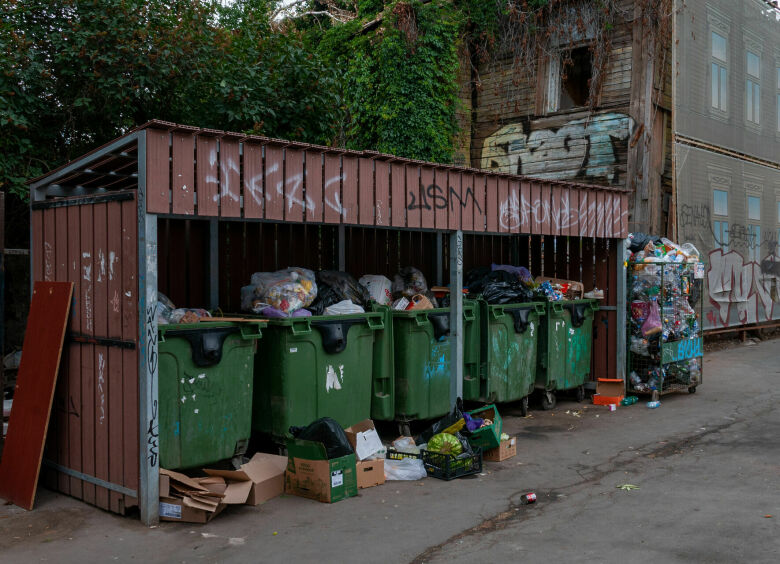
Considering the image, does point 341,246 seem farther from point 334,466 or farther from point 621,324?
point 621,324

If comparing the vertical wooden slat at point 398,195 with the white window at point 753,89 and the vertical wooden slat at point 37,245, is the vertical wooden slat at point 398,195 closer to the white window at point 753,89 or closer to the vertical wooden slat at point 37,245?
the vertical wooden slat at point 37,245

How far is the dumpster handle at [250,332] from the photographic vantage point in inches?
226

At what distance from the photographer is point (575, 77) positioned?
14664 millimetres

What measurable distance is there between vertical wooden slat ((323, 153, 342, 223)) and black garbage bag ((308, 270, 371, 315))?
841 millimetres

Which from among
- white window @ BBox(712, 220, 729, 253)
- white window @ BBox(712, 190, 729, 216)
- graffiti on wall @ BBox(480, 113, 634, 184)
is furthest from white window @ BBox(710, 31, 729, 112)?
graffiti on wall @ BBox(480, 113, 634, 184)

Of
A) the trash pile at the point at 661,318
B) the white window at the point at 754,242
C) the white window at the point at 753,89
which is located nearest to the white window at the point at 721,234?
the white window at the point at 754,242

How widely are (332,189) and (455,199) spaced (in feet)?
5.72

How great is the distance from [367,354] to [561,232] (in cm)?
339

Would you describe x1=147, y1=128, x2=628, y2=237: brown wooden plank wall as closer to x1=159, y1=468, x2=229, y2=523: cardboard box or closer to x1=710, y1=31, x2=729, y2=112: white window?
x1=159, y1=468, x2=229, y2=523: cardboard box

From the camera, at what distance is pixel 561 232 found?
29.2ft

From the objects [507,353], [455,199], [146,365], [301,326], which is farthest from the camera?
[507,353]

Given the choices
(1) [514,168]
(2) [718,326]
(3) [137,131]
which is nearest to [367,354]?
(3) [137,131]

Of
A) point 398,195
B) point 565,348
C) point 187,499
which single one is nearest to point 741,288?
point 565,348

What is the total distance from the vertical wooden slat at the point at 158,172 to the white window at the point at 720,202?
1288 cm
